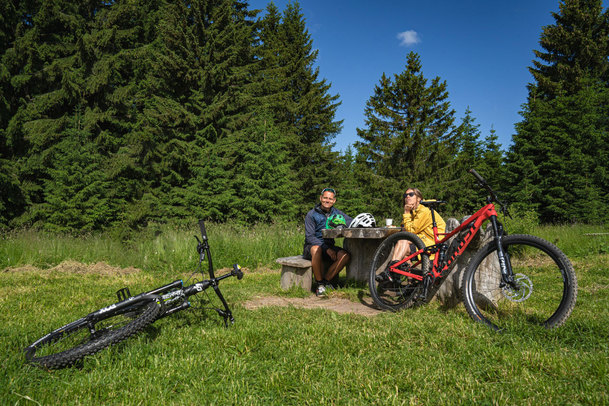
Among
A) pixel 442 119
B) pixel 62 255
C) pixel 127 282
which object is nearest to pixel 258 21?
pixel 442 119

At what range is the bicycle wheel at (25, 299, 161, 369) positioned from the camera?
238 cm

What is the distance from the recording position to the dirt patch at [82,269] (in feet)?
23.7

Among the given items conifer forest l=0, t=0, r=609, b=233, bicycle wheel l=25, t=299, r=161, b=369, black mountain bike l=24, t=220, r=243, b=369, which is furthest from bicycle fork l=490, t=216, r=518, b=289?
conifer forest l=0, t=0, r=609, b=233

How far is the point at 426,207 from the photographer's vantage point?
190 inches

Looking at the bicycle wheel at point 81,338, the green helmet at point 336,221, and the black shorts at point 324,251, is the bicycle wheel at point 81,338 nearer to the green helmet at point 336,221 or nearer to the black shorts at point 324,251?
the black shorts at point 324,251

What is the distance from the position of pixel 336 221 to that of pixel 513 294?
9.34ft

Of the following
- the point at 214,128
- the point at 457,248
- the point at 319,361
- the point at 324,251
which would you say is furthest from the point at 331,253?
the point at 214,128

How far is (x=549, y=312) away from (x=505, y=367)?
194 centimetres

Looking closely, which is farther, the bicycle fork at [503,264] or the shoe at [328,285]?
the shoe at [328,285]

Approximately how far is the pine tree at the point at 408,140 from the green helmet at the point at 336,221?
52.6 feet

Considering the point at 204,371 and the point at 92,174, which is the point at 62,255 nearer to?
the point at 204,371

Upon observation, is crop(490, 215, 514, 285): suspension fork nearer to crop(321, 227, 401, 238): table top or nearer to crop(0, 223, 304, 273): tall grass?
crop(321, 227, 401, 238): table top

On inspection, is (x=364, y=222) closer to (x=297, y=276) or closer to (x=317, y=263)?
(x=317, y=263)

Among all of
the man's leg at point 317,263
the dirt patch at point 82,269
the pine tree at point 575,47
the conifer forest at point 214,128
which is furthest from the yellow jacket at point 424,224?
the pine tree at point 575,47
